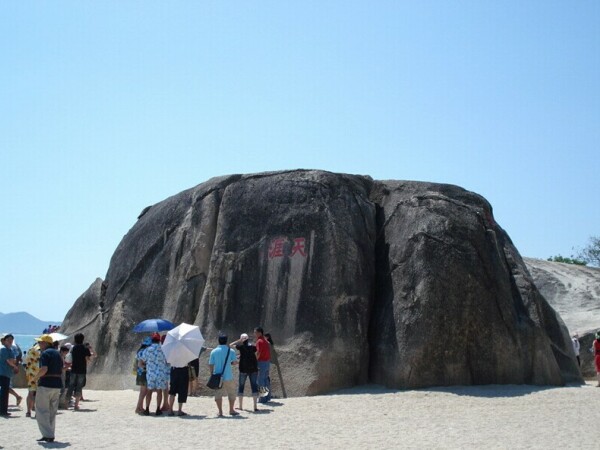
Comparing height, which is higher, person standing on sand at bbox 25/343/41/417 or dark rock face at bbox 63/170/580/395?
dark rock face at bbox 63/170/580/395

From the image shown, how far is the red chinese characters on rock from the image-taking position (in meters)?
18.1

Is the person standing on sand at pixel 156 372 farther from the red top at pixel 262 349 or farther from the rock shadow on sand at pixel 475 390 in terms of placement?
the rock shadow on sand at pixel 475 390

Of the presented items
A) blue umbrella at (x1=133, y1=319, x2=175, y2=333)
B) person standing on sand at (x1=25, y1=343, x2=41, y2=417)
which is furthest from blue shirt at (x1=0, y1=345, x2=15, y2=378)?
blue umbrella at (x1=133, y1=319, x2=175, y2=333)

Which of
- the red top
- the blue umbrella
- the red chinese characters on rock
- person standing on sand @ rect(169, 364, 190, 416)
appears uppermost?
the red chinese characters on rock

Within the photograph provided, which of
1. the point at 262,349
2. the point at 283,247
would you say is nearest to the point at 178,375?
the point at 262,349

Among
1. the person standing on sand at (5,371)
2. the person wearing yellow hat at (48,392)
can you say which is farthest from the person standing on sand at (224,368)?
the person standing on sand at (5,371)

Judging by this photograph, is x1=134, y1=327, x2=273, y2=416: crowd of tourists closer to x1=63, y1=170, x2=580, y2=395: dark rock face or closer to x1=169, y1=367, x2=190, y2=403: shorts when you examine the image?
x1=169, y1=367, x2=190, y2=403: shorts

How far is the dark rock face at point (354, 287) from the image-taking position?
55.5 ft

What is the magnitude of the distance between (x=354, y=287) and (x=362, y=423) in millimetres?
5042

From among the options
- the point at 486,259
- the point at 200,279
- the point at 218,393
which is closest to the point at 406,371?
the point at 486,259

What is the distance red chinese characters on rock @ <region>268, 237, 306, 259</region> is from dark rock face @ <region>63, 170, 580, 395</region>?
0.03m

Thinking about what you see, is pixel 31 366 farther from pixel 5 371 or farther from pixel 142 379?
pixel 142 379

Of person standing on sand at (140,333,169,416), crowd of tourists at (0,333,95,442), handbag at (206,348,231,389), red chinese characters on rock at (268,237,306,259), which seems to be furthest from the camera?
red chinese characters on rock at (268,237,306,259)

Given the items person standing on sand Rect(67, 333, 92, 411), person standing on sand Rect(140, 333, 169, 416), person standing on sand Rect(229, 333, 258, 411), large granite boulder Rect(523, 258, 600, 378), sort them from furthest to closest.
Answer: large granite boulder Rect(523, 258, 600, 378), person standing on sand Rect(67, 333, 92, 411), person standing on sand Rect(229, 333, 258, 411), person standing on sand Rect(140, 333, 169, 416)
